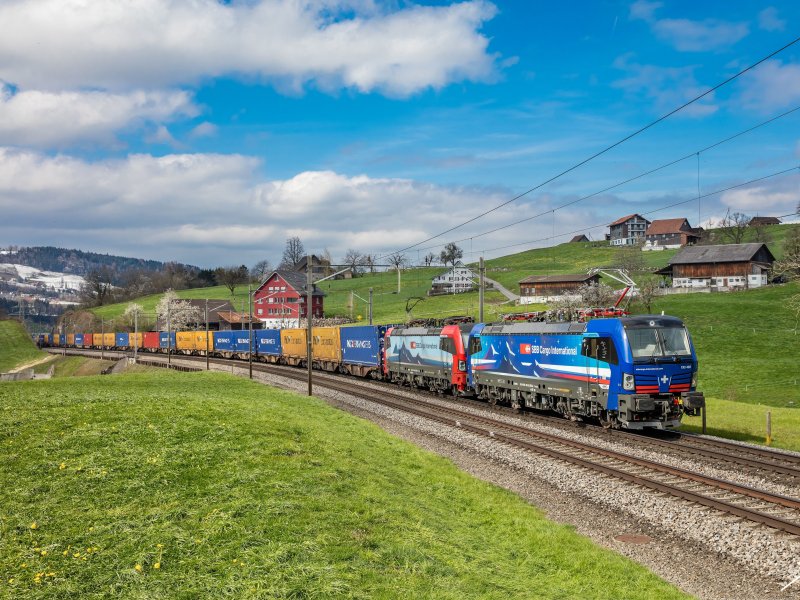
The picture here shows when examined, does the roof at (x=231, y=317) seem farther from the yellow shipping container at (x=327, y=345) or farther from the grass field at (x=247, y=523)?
the grass field at (x=247, y=523)

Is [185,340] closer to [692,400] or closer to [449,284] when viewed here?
[449,284]

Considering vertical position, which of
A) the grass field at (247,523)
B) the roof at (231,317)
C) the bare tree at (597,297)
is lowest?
the grass field at (247,523)

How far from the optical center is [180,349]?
95.0 metres

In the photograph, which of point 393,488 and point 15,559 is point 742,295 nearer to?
point 393,488

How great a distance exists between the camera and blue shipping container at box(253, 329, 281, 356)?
70875 mm

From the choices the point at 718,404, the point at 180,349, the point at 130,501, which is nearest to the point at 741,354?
the point at 718,404

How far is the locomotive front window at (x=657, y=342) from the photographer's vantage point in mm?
22000

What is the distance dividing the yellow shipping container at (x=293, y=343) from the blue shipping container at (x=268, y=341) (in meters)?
1.98

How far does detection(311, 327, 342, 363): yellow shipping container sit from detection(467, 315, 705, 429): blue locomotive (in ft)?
92.9

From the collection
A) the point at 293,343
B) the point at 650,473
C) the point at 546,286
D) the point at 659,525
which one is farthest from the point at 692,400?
the point at 546,286

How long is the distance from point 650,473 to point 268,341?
6026cm

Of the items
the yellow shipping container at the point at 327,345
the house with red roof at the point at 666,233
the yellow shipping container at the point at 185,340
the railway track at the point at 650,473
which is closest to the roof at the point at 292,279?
the yellow shipping container at the point at 185,340

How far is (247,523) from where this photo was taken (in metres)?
9.80

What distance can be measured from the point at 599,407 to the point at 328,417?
10231mm
